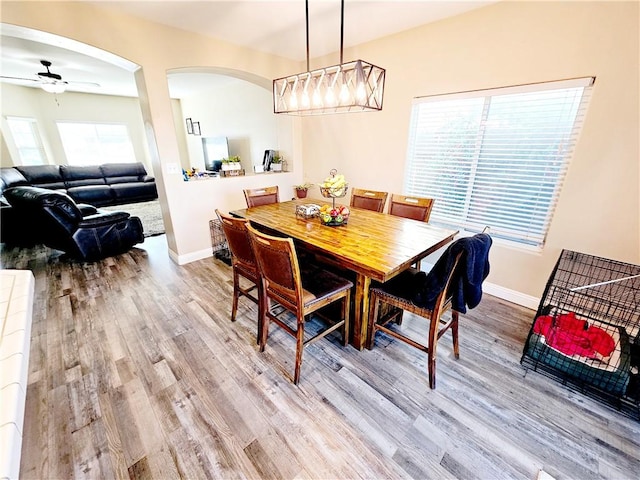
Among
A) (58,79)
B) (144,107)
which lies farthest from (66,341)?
(58,79)

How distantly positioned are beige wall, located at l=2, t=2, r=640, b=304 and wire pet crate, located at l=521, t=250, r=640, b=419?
260 millimetres

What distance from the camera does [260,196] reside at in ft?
10.3

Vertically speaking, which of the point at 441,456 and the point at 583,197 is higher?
the point at 583,197

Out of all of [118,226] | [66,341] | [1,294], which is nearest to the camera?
[1,294]

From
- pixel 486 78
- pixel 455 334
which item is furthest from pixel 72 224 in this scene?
pixel 486 78

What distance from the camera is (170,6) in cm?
239

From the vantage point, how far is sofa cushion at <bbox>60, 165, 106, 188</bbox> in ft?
20.6

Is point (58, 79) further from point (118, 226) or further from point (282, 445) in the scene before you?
point (282, 445)

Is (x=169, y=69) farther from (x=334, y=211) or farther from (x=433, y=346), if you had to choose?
(x=433, y=346)

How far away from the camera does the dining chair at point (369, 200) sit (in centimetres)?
288

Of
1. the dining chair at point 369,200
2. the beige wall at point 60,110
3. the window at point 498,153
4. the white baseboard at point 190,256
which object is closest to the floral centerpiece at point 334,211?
the dining chair at point 369,200

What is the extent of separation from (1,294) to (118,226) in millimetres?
2900

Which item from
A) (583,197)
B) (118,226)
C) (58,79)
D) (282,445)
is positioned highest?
(58,79)

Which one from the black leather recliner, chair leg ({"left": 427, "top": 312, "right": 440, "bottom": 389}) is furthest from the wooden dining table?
the black leather recliner
